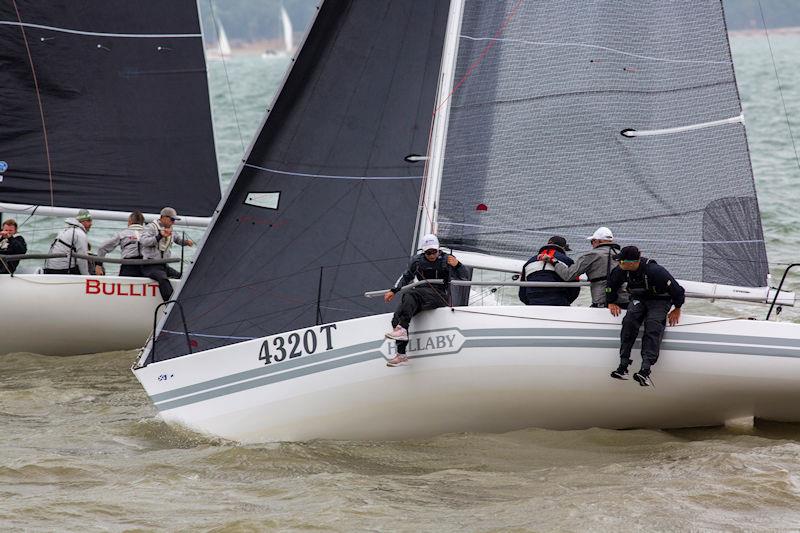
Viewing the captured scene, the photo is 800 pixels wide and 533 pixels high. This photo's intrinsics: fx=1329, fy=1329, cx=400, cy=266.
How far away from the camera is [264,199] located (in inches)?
436

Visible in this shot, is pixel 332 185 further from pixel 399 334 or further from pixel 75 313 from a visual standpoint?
pixel 75 313

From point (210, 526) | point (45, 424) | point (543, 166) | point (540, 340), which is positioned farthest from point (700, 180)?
point (45, 424)

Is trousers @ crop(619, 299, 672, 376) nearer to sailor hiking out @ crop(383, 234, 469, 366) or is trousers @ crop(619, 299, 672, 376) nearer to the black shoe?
the black shoe

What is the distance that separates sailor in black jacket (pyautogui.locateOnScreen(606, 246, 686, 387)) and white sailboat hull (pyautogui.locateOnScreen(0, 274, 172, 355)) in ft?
21.7

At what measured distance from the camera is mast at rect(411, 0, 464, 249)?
1033 cm

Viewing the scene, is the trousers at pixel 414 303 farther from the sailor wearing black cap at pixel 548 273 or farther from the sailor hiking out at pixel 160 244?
the sailor hiking out at pixel 160 244

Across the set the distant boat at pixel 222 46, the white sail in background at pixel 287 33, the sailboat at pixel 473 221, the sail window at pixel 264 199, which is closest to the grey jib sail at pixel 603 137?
the sailboat at pixel 473 221

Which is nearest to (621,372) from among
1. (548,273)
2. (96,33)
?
(548,273)

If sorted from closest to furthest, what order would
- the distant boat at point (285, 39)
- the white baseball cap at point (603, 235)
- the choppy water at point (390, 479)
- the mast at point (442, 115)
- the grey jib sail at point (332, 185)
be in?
the choppy water at point (390, 479), the white baseball cap at point (603, 235), the mast at point (442, 115), the grey jib sail at point (332, 185), the distant boat at point (285, 39)

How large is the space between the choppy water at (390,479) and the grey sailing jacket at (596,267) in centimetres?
106

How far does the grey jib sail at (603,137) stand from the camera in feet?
33.5

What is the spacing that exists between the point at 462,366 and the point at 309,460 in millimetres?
Answer: 1311

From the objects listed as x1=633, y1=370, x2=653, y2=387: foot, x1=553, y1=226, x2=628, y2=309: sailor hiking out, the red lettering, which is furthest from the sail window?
the red lettering

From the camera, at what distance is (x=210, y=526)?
8.16 metres
